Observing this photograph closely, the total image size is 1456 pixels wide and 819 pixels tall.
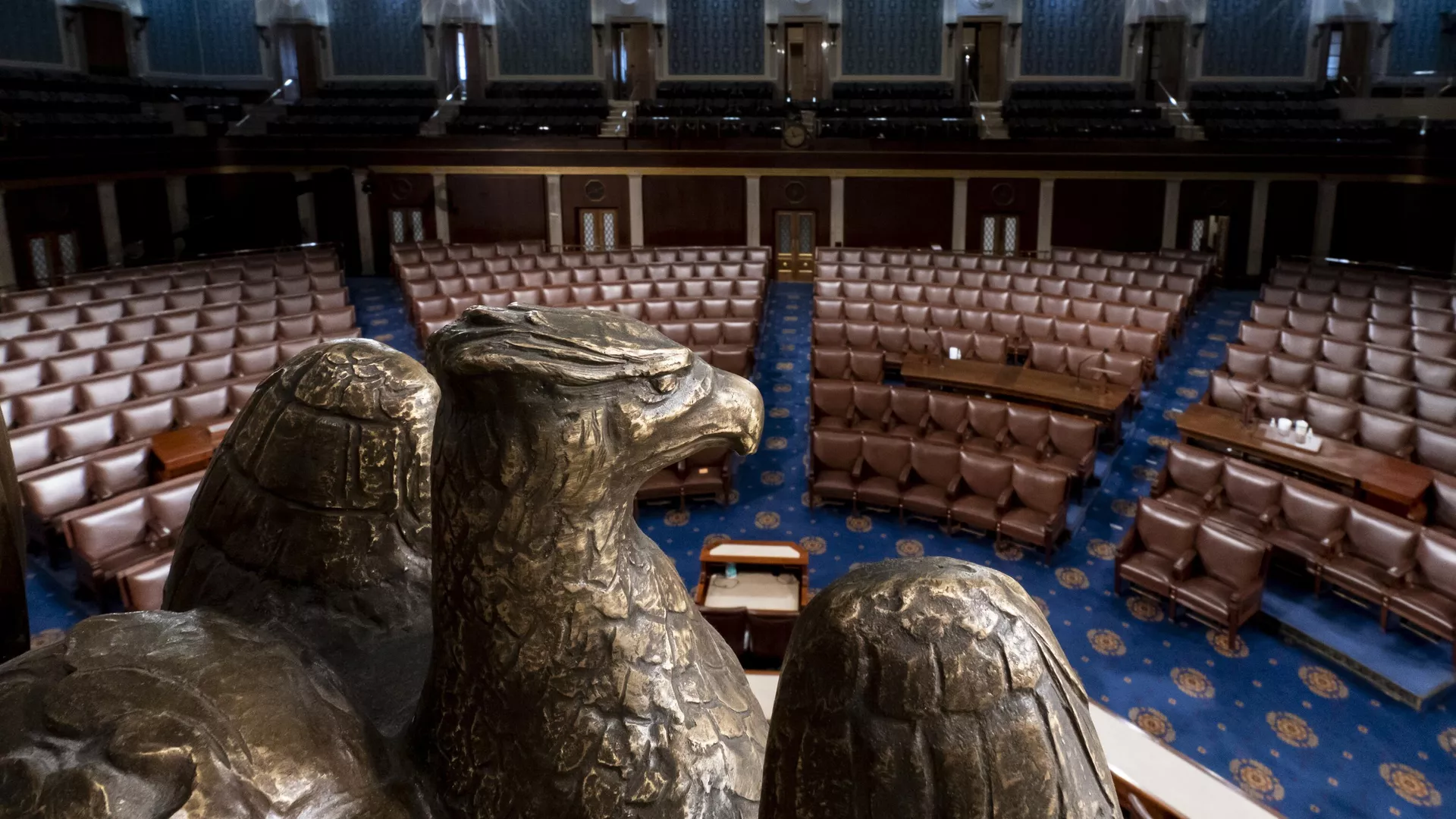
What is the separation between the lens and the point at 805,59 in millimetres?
20391

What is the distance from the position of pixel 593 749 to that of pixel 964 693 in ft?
1.67

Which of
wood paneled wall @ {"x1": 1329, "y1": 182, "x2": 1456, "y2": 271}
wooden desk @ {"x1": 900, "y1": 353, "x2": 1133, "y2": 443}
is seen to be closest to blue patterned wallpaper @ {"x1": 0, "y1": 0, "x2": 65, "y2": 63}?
wooden desk @ {"x1": 900, "y1": 353, "x2": 1133, "y2": 443}

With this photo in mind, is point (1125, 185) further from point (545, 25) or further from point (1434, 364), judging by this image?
point (545, 25)

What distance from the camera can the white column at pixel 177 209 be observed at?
16.4 metres

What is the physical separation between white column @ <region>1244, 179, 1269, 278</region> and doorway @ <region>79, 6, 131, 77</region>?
70.7 feet

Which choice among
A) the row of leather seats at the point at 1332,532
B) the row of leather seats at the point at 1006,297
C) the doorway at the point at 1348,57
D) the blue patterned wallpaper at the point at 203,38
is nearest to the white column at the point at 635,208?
the row of leather seats at the point at 1006,297

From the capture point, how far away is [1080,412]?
8.76m

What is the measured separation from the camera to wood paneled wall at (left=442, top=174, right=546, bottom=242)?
17.1 meters

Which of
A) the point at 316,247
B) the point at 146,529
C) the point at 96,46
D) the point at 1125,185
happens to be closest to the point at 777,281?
the point at 1125,185

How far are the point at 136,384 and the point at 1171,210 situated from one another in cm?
1569

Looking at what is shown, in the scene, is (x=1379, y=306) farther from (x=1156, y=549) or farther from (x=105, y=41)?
(x=105, y=41)

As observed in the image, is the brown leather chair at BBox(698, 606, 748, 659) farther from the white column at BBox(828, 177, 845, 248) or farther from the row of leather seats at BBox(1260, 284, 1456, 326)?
the white column at BBox(828, 177, 845, 248)

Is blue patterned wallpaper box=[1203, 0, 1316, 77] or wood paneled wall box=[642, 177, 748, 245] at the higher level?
blue patterned wallpaper box=[1203, 0, 1316, 77]

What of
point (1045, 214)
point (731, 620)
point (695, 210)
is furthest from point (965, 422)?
point (695, 210)
